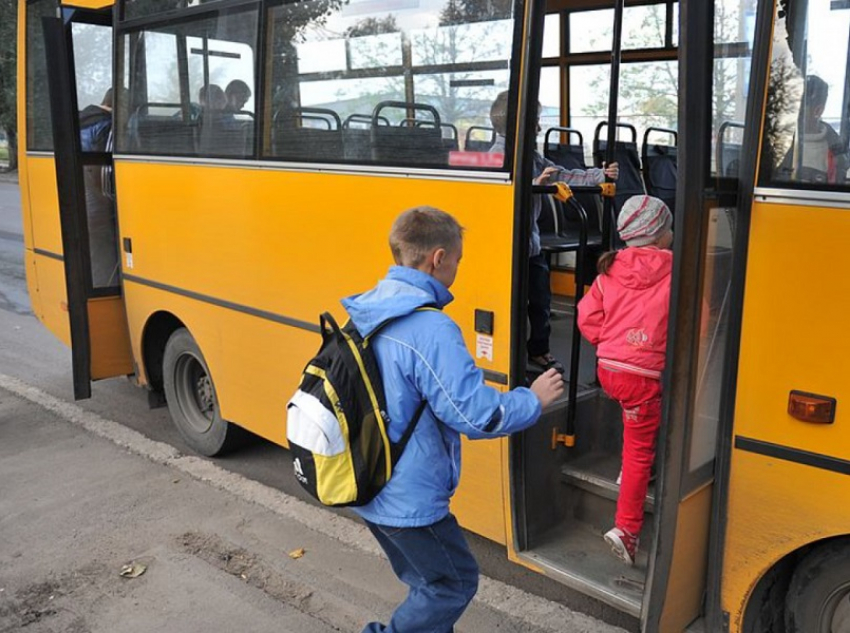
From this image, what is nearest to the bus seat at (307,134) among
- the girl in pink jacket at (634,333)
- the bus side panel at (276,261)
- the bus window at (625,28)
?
the bus side panel at (276,261)

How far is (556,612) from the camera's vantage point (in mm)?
3529

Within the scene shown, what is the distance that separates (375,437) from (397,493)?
7.7 inches

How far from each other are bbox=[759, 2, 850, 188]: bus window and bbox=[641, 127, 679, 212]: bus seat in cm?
353

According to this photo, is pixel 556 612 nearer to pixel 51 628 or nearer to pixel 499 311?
pixel 499 311

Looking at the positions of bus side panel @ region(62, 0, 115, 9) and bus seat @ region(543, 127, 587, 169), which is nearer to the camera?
bus side panel @ region(62, 0, 115, 9)

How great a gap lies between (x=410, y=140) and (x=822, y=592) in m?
2.27

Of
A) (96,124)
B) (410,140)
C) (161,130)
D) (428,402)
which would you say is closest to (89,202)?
(96,124)

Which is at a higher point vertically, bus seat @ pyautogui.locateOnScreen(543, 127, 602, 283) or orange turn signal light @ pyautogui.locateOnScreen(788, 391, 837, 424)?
A: bus seat @ pyautogui.locateOnScreen(543, 127, 602, 283)

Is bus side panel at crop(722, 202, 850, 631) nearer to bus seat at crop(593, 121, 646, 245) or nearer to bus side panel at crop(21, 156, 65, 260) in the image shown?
bus seat at crop(593, 121, 646, 245)

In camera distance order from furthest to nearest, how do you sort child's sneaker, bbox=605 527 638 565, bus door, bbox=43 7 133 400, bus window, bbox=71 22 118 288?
bus window, bbox=71 22 118 288, bus door, bbox=43 7 133 400, child's sneaker, bbox=605 527 638 565

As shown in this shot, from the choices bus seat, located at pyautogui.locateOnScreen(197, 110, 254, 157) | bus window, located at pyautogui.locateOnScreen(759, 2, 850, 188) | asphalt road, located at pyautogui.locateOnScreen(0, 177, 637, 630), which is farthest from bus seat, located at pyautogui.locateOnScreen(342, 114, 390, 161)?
asphalt road, located at pyautogui.locateOnScreen(0, 177, 637, 630)

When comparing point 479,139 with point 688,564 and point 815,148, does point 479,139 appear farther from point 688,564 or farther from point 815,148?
point 688,564

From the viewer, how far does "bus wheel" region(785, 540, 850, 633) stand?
8.46ft

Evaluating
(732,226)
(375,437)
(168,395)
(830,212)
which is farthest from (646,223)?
(168,395)
